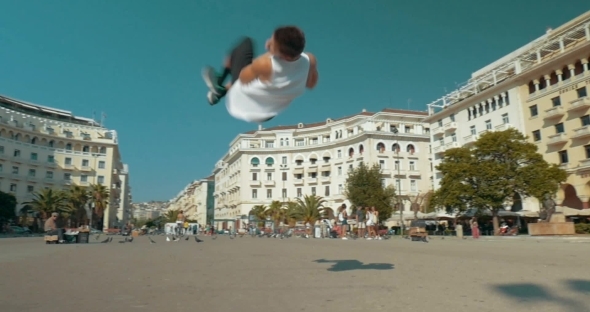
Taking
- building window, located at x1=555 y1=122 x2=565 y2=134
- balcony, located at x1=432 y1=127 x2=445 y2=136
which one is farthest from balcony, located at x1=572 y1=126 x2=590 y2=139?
balcony, located at x1=432 y1=127 x2=445 y2=136

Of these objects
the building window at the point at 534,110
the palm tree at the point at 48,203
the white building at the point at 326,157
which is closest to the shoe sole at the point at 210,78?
the building window at the point at 534,110

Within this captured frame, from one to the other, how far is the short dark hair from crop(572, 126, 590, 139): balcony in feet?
134

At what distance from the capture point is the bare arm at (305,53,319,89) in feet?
16.3

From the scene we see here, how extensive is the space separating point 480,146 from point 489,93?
16.7 m

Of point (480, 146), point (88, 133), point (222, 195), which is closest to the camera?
point (480, 146)

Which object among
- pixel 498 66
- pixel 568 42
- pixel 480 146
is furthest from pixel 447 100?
pixel 480 146

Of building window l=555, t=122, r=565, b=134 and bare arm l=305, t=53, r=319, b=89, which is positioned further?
building window l=555, t=122, r=565, b=134

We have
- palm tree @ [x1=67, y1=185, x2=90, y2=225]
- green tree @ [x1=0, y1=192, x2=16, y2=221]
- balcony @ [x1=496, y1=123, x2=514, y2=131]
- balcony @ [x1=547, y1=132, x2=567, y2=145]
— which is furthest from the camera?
palm tree @ [x1=67, y1=185, x2=90, y2=225]

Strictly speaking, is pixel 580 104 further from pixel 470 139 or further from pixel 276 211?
pixel 276 211

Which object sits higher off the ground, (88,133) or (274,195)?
(88,133)

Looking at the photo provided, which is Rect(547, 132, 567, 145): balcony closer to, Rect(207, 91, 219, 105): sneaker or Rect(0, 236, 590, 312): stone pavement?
Rect(0, 236, 590, 312): stone pavement

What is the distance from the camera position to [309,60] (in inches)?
193

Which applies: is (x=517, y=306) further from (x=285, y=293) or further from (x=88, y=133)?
(x=88, y=133)

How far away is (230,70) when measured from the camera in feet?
17.5
